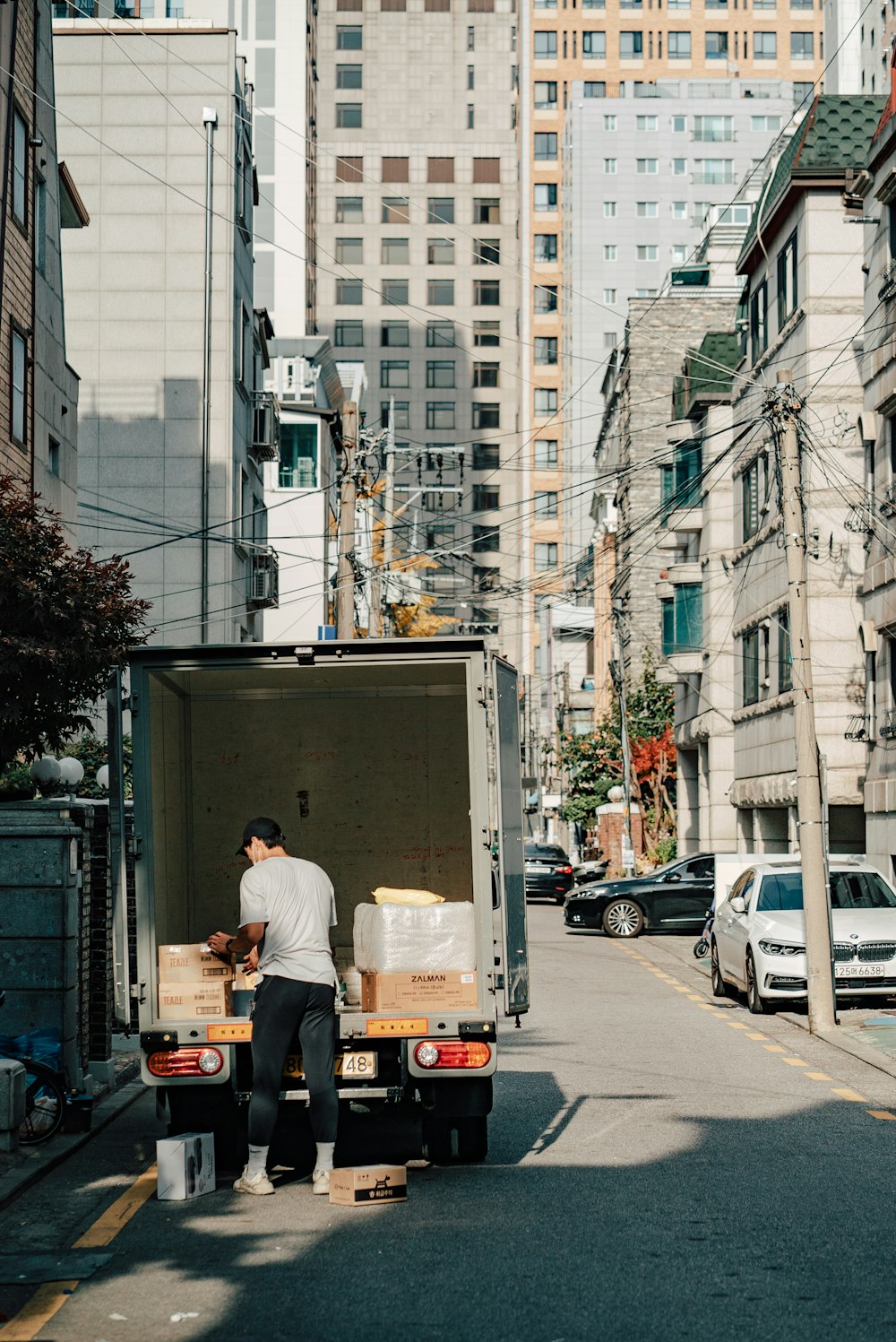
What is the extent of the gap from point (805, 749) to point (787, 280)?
2182cm

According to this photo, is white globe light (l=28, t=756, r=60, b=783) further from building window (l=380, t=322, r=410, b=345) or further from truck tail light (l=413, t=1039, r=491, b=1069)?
building window (l=380, t=322, r=410, b=345)

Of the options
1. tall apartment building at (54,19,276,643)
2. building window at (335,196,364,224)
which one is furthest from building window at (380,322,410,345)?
tall apartment building at (54,19,276,643)

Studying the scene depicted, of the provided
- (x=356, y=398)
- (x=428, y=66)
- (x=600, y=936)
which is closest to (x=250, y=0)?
(x=356, y=398)

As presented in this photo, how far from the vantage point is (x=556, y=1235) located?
26.8 ft

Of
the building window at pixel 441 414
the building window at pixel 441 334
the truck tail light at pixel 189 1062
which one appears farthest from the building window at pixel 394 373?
the truck tail light at pixel 189 1062

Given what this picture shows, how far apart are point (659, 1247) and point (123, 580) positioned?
1287cm

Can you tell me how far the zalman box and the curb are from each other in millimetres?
1243

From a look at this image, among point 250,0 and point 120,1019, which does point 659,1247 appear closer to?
point 120,1019

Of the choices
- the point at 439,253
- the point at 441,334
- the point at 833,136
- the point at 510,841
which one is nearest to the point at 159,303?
the point at 833,136

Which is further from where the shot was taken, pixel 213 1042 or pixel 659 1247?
pixel 213 1042

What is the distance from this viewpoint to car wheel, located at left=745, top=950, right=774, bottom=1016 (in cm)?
1989

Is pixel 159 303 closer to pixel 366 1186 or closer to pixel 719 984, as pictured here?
pixel 719 984

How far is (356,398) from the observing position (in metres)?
74.2

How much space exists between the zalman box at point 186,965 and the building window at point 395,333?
347ft
